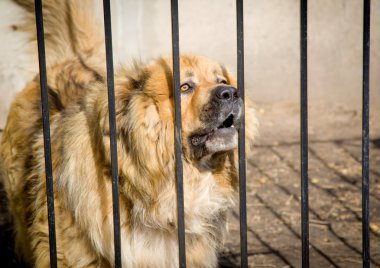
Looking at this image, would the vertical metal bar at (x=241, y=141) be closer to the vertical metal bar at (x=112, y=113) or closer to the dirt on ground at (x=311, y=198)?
the vertical metal bar at (x=112, y=113)

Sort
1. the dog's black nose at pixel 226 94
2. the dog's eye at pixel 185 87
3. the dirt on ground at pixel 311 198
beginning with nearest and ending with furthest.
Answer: the dog's black nose at pixel 226 94
the dog's eye at pixel 185 87
the dirt on ground at pixel 311 198

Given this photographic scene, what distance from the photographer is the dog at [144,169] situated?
2.54 metres

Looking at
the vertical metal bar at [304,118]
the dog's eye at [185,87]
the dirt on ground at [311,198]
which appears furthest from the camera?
the dirt on ground at [311,198]

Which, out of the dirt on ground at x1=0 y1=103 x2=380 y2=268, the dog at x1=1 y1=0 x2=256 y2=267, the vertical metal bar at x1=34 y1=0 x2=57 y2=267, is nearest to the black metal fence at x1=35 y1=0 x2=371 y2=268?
the vertical metal bar at x1=34 y1=0 x2=57 y2=267

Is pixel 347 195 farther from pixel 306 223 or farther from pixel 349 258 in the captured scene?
pixel 306 223

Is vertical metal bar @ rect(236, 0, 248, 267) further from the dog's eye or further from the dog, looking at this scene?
the dog's eye

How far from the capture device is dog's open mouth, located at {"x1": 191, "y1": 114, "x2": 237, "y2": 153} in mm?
2617

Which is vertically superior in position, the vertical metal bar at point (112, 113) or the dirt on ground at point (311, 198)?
the vertical metal bar at point (112, 113)

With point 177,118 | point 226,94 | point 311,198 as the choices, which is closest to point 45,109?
point 177,118

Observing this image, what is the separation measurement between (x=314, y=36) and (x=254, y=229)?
164 inches

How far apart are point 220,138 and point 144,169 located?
1.39ft

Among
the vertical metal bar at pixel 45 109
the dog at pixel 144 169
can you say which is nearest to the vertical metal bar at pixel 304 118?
the dog at pixel 144 169

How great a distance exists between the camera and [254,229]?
4051 mm

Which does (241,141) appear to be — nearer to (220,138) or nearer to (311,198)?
(220,138)
